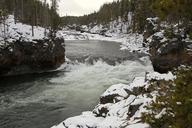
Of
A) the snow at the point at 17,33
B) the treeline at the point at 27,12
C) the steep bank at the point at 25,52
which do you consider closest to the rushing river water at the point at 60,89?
the steep bank at the point at 25,52

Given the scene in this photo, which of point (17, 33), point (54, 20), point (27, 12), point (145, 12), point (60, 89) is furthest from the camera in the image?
point (27, 12)

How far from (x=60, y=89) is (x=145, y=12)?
53142 millimetres

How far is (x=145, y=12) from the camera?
77875 mm

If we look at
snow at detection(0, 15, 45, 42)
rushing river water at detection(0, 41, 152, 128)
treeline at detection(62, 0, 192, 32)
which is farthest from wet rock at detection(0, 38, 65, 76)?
treeline at detection(62, 0, 192, 32)

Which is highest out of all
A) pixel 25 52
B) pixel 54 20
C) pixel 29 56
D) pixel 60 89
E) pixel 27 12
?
pixel 27 12

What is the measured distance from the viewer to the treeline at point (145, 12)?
832cm

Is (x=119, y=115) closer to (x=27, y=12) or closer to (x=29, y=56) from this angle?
(x=29, y=56)

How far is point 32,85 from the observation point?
1264 inches

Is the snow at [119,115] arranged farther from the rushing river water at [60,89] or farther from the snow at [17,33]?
the snow at [17,33]

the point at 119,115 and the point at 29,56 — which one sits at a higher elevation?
the point at 29,56

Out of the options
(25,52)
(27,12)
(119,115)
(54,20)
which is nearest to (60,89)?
(25,52)

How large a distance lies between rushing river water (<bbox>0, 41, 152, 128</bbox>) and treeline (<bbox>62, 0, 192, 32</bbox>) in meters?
8.58

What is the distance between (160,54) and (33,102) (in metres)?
12.5

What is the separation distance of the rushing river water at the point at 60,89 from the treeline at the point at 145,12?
28.1ft
